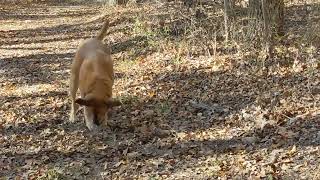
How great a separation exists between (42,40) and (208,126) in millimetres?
12153

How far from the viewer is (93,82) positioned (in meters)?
8.37

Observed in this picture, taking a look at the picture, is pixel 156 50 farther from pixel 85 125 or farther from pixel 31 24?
pixel 31 24

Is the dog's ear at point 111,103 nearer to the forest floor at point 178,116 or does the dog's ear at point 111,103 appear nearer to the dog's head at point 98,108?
the dog's head at point 98,108

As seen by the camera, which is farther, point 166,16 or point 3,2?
point 3,2

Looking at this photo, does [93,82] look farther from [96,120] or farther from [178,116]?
[178,116]

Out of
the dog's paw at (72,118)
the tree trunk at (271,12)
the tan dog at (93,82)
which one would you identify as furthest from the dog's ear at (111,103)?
the tree trunk at (271,12)

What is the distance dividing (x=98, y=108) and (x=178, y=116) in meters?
1.35

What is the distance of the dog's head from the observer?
8031 mm

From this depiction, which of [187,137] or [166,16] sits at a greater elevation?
[166,16]

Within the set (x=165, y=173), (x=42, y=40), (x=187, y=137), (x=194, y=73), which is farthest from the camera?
(x=42, y=40)

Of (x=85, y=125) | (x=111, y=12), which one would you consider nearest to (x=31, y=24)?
(x=111, y=12)

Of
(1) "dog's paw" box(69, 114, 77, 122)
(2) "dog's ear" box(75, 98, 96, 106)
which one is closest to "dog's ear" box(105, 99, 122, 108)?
(2) "dog's ear" box(75, 98, 96, 106)

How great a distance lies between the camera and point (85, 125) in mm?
8727

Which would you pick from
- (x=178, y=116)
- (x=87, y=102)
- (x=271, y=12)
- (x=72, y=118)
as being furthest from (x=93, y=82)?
(x=271, y=12)
